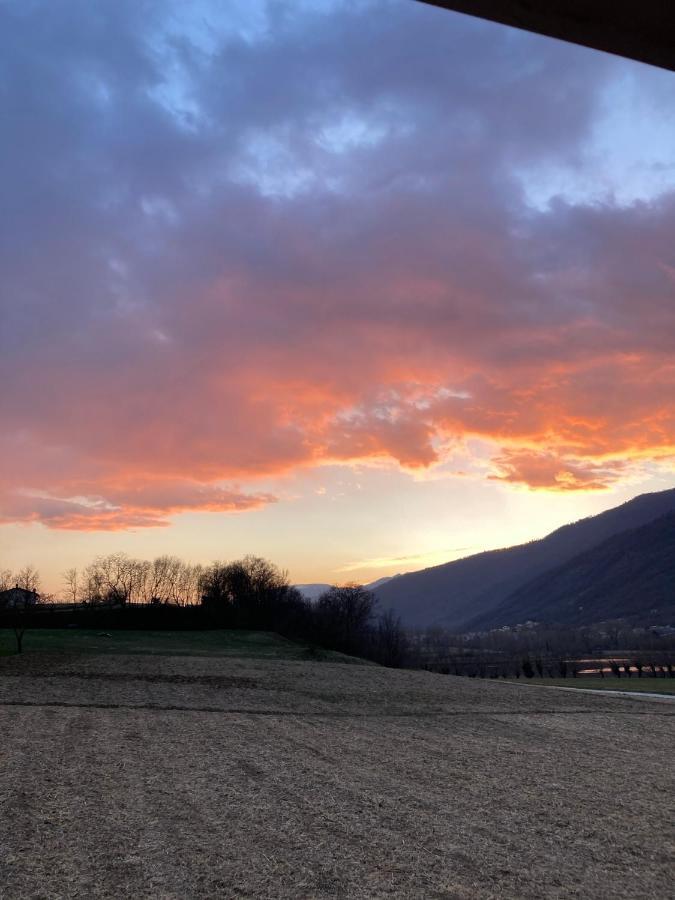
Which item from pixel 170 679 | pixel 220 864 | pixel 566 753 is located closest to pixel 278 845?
pixel 220 864

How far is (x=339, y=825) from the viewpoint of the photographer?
29.0 feet

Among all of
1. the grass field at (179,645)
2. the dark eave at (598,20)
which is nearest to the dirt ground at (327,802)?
the dark eave at (598,20)

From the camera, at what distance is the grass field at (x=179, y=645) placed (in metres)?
44.0

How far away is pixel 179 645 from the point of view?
5281cm

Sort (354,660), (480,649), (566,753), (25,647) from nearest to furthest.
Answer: (566,753)
(25,647)
(354,660)
(480,649)

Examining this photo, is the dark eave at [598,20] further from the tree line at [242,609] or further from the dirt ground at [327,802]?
the tree line at [242,609]

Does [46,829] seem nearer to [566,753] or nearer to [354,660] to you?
[566,753]

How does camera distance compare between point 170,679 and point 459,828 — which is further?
point 170,679

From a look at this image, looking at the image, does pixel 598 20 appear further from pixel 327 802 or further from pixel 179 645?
pixel 179 645

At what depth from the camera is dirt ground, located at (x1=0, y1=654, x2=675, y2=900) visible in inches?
278

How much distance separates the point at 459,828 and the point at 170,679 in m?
21.1

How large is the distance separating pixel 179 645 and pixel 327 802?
149 feet

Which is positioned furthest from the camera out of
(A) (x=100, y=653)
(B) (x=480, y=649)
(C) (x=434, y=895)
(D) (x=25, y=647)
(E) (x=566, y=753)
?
(B) (x=480, y=649)

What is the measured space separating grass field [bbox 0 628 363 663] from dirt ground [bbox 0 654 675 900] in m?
23.4
